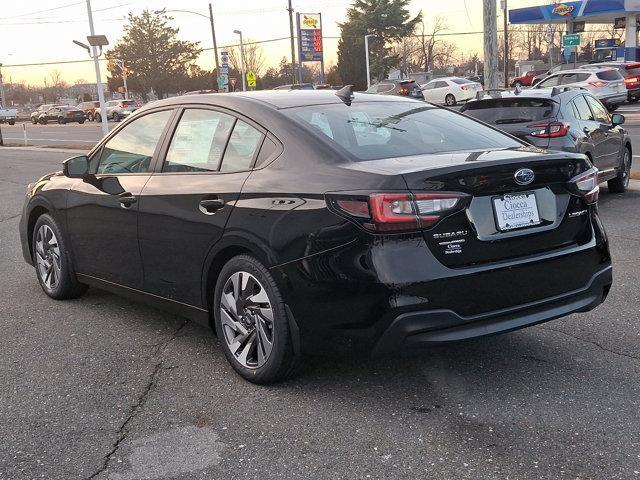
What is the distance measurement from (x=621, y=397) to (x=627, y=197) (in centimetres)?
702

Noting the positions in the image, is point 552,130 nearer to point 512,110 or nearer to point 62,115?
point 512,110

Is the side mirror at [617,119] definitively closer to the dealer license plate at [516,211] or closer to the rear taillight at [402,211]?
the dealer license plate at [516,211]

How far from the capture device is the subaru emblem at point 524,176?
3464 mm

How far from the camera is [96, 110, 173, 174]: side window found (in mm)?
4676

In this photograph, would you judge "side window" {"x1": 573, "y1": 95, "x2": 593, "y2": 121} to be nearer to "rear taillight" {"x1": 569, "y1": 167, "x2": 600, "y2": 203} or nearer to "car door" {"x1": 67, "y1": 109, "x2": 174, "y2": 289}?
"rear taillight" {"x1": 569, "y1": 167, "x2": 600, "y2": 203}

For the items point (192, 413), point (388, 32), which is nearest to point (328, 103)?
point (192, 413)

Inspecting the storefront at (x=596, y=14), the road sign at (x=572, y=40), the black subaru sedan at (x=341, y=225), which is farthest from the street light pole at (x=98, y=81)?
the road sign at (x=572, y=40)

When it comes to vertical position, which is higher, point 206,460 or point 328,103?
point 328,103

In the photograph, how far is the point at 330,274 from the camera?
3.37m

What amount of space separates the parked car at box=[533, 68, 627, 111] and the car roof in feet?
80.4

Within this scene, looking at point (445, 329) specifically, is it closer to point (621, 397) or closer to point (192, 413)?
point (621, 397)

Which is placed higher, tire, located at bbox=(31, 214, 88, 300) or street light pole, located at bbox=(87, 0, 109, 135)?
street light pole, located at bbox=(87, 0, 109, 135)

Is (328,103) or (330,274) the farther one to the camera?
(328,103)

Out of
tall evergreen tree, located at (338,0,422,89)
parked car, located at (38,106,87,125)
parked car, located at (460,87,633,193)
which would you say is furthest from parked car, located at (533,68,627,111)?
tall evergreen tree, located at (338,0,422,89)
